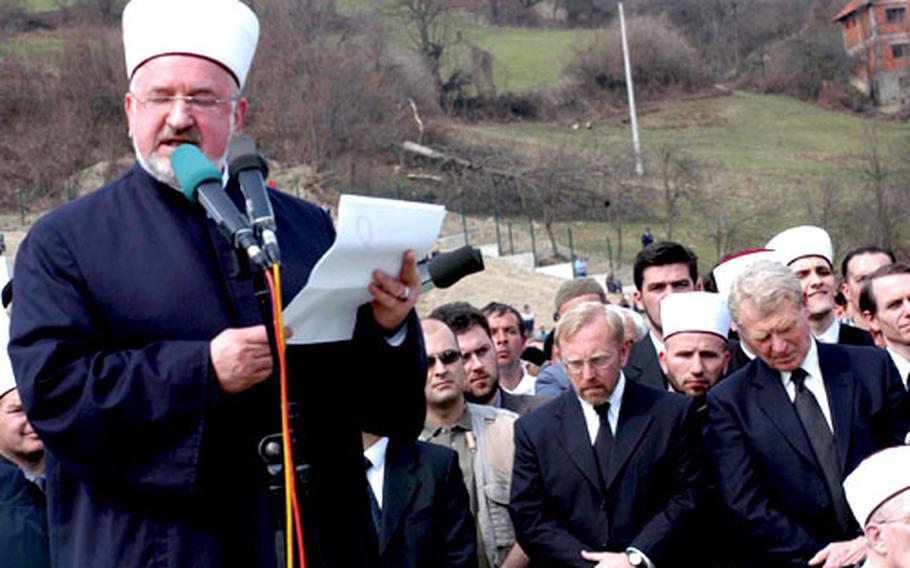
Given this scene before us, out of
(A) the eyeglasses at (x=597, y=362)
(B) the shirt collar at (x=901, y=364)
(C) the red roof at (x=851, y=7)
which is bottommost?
(B) the shirt collar at (x=901, y=364)

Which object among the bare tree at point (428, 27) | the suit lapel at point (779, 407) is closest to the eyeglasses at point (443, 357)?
the suit lapel at point (779, 407)

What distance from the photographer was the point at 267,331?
10.7ft

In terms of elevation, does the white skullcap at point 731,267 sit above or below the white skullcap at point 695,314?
above

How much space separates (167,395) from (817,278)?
17.1ft

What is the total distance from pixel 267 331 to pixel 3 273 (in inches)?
124

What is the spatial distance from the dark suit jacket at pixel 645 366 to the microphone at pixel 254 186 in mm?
3909

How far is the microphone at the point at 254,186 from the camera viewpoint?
3133mm

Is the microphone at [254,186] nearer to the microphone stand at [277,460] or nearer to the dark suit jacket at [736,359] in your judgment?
the microphone stand at [277,460]

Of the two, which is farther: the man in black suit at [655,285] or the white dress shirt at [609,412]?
the man in black suit at [655,285]

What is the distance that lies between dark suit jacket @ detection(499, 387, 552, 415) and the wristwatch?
5.33ft

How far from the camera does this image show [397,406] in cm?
379

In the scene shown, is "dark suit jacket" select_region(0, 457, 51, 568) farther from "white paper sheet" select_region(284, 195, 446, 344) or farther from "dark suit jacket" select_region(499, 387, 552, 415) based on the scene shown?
"dark suit jacket" select_region(499, 387, 552, 415)

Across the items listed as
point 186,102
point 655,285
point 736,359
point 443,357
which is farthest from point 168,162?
point 655,285

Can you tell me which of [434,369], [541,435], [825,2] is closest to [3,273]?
[434,369]
